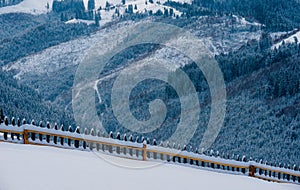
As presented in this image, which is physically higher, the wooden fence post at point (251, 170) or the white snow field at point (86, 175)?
the white snow field at point (86, 175)

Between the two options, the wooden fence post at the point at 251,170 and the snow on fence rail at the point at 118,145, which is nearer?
the snow on fence rail at the point at 118,145

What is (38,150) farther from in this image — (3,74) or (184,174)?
(3,74)

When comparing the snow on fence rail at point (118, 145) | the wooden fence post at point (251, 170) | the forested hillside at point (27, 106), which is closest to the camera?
the snow on fence rail at point (118, 145)

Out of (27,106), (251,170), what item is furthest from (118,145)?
(27,106)

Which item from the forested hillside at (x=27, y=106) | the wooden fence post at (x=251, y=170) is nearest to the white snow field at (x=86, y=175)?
the wooden fence post at (x=251, y=170)

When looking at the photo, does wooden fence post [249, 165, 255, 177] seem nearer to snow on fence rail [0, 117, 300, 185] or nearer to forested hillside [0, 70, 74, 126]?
snow on fence rail [0, 117, 300, 185]

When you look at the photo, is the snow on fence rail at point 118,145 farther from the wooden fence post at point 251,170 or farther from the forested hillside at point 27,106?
the forested hillside at point 27,106
